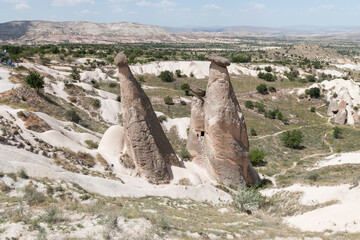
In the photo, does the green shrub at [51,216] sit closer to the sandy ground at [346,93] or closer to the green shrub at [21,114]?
the green shrub at [21,114]

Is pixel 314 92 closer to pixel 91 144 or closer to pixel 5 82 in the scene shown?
pixel 91 144

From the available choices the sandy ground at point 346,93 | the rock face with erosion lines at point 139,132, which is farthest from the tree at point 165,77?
the rock face with erosion lines at point 139,132

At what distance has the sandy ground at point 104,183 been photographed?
434 inches

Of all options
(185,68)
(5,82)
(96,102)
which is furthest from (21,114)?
(185,68)

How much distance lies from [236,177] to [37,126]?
14.2 m

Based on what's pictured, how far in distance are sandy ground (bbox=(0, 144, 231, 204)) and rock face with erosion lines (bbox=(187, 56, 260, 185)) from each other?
5.98 feet

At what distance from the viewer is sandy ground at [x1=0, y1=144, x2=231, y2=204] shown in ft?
36.2

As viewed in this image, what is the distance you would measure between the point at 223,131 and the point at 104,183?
797 centimetres

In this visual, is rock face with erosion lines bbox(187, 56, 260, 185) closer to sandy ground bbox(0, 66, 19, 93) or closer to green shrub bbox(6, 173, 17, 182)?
green shrub bbox(6, 173, 17, 182)

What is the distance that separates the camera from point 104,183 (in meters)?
12.7

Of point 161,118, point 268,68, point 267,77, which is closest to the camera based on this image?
point 161,118

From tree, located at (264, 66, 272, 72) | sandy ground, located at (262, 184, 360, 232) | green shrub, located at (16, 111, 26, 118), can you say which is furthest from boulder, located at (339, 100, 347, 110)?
green shrub, located at (16, 111, 26, 118)

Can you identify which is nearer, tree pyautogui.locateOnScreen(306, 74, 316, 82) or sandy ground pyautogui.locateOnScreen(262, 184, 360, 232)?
sandy ground pyautogui.locateOnScreen(262, 184, 360, 232)

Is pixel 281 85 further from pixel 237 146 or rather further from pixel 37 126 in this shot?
pixel 37 126
